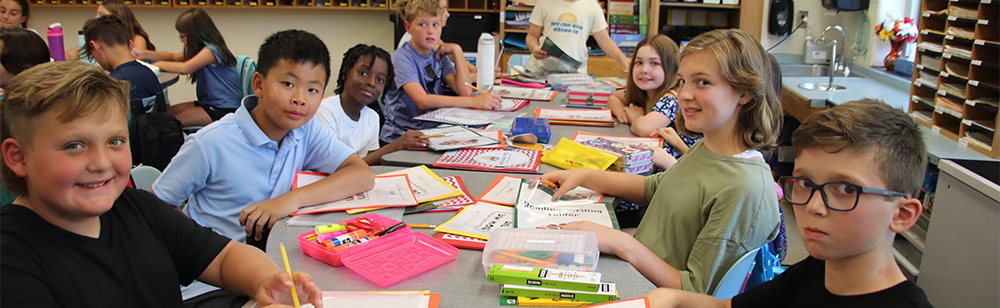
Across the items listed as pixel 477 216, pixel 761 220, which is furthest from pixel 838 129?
pixel 477 216

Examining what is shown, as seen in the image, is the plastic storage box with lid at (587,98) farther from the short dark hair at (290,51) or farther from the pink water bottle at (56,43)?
the pink water bottle at (56,43)

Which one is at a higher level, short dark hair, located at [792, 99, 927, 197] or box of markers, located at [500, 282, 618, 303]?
short dark hair, located at [792, 99, 927, 197]

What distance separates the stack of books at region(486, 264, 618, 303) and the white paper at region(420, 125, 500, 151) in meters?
1.03

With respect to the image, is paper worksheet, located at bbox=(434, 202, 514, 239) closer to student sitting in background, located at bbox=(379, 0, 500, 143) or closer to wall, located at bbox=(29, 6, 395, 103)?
student sitting in background, located at bbox=(379, 0, 500, 143)

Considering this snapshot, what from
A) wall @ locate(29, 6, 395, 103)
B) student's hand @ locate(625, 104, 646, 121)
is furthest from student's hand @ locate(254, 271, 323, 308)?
wall @ locate(29, 6, 395, 103)

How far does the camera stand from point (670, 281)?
1188 millimetres

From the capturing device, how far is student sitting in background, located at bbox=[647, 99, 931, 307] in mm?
831

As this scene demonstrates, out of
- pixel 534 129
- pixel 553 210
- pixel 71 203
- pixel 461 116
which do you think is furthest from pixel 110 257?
pixel 461 116

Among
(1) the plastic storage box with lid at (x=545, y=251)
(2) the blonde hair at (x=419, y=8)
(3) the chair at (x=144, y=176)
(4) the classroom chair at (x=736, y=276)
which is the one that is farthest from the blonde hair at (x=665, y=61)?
(3) the chair at (x=144, y=176)

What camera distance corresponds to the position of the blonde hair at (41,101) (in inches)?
32.4

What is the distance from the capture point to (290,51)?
5.18 feet

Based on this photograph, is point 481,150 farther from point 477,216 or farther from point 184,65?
point 184,65

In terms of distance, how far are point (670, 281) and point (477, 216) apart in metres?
0.44

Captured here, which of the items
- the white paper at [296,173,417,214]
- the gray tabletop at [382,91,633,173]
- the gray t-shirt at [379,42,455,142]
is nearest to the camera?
the white paper at [296,173,417,214]
